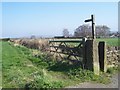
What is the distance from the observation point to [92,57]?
1317 cm

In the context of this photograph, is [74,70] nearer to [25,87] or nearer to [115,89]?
[115,89]

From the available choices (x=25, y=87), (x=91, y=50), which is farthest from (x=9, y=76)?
(x=91, y=50)

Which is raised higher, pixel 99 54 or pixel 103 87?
pixel 99 54

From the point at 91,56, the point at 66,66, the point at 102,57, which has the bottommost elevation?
the point at 66,66

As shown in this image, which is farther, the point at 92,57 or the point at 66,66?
the point at 66,66

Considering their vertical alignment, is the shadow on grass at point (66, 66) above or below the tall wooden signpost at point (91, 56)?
below

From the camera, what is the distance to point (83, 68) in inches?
520

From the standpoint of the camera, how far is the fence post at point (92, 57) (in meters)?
13.1

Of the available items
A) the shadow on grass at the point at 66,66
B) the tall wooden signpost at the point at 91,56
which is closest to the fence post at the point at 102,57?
the tall wooden signpost at the point at 91,56

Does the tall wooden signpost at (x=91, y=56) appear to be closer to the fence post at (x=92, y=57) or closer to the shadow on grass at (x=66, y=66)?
the fence post at (x=92, y=57)

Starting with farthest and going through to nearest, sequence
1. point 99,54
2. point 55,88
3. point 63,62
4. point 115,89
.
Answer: point 63,62
point 99,54
point 115,89
point 55,88

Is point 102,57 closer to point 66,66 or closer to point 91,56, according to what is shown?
point 91,56

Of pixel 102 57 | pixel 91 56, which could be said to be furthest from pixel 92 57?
pixel 102 57

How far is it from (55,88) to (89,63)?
366 cm
